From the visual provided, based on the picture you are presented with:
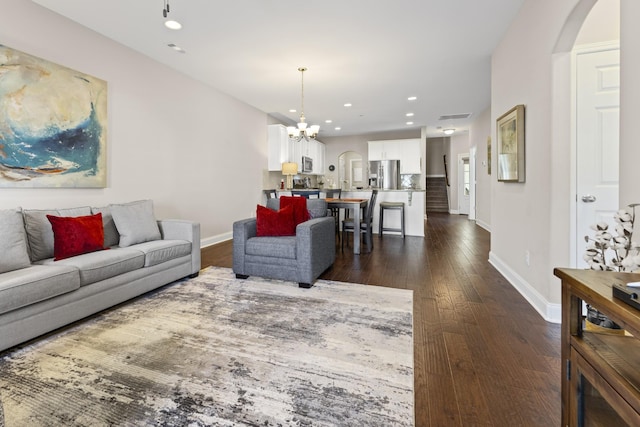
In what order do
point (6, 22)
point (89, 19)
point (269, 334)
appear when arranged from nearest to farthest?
point (269, 334) → point (6, 22) → point (89, 19)

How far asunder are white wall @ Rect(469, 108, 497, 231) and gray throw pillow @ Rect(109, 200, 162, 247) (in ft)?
20.9

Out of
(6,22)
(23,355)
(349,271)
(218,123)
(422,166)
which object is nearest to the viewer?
(23,355)

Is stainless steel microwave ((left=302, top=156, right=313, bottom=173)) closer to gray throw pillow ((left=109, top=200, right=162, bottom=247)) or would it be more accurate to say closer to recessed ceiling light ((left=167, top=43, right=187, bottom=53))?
recessed ceiling light ((left=167, top=43, right=187, bottom=53))

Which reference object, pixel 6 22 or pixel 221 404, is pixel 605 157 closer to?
pixel 221 404

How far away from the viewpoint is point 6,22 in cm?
258

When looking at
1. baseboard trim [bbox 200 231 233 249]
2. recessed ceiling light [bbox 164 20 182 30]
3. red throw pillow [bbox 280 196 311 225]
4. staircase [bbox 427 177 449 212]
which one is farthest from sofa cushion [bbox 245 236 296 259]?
staircase [bbox 427 177 449 212]

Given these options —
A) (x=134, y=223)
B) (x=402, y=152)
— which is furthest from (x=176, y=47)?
(x=402, y=152)

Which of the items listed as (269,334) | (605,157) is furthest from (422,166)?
(269,334)

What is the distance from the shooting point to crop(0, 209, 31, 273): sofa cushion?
6.89ft

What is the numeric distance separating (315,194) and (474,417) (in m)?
5.10

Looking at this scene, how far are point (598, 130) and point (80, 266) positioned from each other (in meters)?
3.94

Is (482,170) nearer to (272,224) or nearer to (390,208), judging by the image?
(390,208)

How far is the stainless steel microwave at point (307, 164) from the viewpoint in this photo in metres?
7.89

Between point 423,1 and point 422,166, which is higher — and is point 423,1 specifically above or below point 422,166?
above
